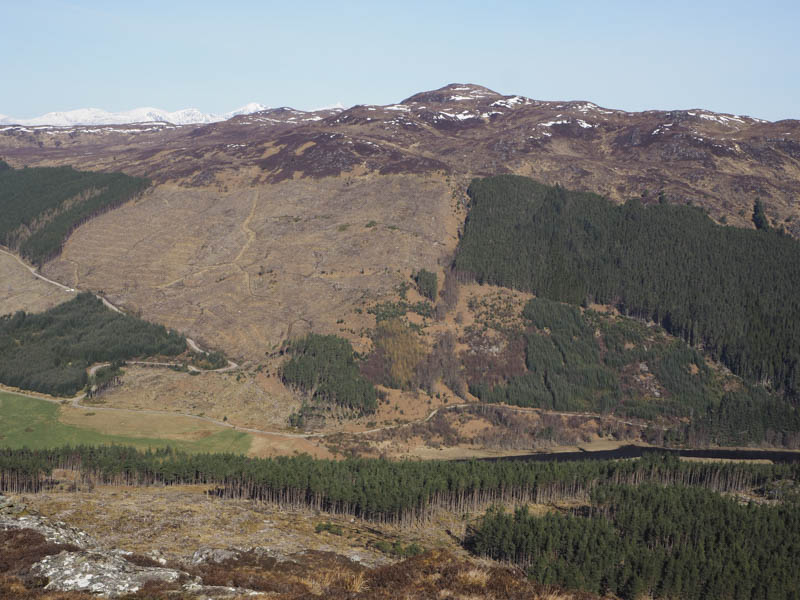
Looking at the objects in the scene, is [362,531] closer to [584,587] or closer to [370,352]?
[584,587]

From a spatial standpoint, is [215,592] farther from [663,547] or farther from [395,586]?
[663,547]

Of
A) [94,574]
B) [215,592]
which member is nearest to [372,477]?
[215,592]

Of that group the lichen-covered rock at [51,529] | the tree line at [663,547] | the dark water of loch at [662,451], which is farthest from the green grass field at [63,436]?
the lichen-covered rock at [51,529]

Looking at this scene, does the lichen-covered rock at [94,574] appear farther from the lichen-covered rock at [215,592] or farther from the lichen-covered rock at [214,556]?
the lichen-covered rock at [214,556]

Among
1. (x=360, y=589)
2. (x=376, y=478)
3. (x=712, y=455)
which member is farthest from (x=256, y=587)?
(x=712, y=455)

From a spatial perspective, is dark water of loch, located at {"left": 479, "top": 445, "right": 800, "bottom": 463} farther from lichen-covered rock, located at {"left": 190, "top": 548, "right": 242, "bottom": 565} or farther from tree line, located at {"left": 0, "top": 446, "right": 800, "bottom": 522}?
lichen-covered rock, located at {"left": 190, "top": 548, "right": 242, "bottom": 565}

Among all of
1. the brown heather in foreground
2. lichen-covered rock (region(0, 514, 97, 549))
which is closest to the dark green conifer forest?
lichen-covered rock (region(0, 514, 97, 549))
